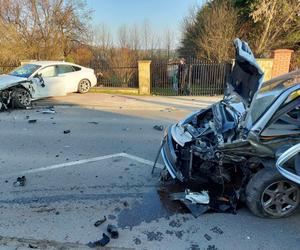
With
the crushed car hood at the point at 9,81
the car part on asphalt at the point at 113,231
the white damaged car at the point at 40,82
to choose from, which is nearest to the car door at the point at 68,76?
the white damaged car at the point at 40,82

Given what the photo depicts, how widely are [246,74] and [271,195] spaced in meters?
1.61

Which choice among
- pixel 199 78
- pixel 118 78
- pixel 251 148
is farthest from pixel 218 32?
pixel 251 148

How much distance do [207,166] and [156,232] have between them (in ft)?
3.29

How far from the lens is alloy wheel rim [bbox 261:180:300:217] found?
3254mm

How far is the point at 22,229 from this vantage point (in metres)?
2.98

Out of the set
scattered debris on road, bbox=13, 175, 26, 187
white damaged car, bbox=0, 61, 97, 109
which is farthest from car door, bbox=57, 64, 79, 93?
scattered debris on road, bbox=13, 175, 26, 187

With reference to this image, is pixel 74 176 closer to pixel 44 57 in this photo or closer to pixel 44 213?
pixel 44 213

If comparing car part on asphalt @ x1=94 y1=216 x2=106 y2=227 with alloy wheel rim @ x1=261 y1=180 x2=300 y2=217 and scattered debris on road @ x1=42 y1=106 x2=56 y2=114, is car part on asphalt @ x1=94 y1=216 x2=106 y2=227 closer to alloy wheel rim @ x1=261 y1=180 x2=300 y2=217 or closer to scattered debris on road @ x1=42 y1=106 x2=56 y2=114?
alloy wheel rim @ x1=261 y1=180 x2=300 y2=217

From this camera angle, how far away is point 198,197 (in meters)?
3.47

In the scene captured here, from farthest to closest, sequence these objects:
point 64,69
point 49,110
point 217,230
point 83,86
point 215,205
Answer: point 83,86
point 64,69
point 49,110
point 215,205
point 217,230

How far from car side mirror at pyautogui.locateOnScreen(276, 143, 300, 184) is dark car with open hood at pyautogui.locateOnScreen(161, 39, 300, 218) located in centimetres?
12

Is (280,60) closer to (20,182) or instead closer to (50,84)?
(50,84)

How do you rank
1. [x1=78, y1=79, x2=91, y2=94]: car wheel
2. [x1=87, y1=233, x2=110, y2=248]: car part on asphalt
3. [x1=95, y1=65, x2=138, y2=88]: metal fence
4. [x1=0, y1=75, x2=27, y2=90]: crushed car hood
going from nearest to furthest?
[x1=87, y1=233, x2=110, y2=248]: car part on asphalt → [x1=0, y1=75, x2=27, y2=90]: crushed car hood → [x1=78, y1=79, x2=91, y2=94]: car wheel → [x1=95, y1=65, x2=138, y2=88]: metal fence

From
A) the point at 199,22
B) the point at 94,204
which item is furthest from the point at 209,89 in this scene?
the point at 94,204
